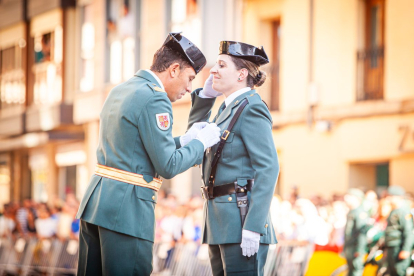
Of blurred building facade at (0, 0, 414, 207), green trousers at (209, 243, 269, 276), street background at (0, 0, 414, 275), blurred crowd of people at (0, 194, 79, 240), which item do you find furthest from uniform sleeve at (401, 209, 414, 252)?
blurred crowd of people at (0, 194, 79, 240)

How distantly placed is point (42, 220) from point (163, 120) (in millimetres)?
12586

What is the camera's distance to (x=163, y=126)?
5.02 metres

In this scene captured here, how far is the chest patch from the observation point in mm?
5012

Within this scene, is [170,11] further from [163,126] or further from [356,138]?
[163,126]

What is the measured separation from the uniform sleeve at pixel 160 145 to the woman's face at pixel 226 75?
0.53 meters

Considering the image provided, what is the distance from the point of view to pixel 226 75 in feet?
17.7

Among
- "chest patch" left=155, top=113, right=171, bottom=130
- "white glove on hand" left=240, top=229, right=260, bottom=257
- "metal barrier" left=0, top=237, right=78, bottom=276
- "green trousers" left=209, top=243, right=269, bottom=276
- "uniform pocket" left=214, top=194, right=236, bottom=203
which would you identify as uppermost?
"chest patch" left=155, top=113, right=171, bottom=130

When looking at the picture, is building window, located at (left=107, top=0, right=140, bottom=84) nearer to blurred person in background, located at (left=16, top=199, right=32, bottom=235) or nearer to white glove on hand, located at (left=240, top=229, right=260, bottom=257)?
blurred person in background, located at (left=16, top=199, right=32, bottom=235)

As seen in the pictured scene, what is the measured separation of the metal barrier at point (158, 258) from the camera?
12.0 meters

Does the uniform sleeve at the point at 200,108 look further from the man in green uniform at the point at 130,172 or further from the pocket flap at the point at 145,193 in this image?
the pocket flap at the point at 145,193

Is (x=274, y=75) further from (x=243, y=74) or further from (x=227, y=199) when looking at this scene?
(x=227, y=199)

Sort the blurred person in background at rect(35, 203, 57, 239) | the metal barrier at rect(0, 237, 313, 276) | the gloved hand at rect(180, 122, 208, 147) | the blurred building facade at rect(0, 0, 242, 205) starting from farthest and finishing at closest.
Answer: the blurred building facade at rect(0, 0, 242, 205) < the blurred person in background at rect(35, 203, 57, 239) < the metal barrier at rect(0, 237, 313, 276) < the gloved hand at rect(180, 122, 208, 147)

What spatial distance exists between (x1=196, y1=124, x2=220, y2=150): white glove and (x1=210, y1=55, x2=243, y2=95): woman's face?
1.07ft

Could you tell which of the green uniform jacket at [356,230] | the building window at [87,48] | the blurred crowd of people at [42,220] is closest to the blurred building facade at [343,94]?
the green uniform jacket at [356,230]
